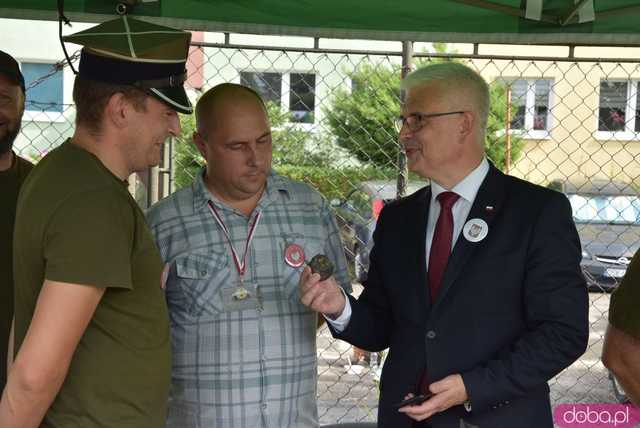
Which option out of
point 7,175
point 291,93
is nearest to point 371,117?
point 291,93

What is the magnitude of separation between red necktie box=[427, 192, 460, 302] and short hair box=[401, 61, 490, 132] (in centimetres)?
24

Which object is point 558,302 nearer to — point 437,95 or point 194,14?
point 437,95

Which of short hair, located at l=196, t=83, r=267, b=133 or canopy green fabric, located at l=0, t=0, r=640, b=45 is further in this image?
canopy green fabric, located at l=0, t=0, r=640, b=45

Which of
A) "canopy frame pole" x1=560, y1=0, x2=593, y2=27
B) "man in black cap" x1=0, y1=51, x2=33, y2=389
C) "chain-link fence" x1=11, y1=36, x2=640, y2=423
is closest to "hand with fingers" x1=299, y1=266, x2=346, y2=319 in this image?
"man in black cap" x1=0, y1=51, x2=33, y2=389

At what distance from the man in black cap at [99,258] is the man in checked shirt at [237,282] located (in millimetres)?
455

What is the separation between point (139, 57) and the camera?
1.93 meters

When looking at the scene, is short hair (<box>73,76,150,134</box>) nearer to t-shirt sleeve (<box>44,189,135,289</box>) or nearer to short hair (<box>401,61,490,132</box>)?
t-shirt sleeve (<box>44,189,135,289</box>)

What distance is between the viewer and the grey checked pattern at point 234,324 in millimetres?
2477

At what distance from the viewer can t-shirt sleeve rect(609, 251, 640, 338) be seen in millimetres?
1231

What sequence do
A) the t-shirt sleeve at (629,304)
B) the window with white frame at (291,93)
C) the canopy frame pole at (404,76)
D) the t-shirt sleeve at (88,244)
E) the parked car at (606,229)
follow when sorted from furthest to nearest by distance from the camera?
1. the window with white frame at (291,93)
2. the parked car at (606,229)
3. the canopy frame pole at (404,76)
4. the t-shirt sleeve at (88,244)
5. the t-shirt sleeve at (629,304)

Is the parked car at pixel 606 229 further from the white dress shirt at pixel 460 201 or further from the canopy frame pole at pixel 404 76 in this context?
the white dress shirt at pixel 460 201

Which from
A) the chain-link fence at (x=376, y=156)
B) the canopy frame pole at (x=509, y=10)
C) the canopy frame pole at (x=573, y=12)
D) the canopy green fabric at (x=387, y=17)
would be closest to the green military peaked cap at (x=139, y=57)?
the canopy green fabric at (x=387, y=17)

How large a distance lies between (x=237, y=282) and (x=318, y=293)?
0.33m

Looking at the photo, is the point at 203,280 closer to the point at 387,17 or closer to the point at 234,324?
the point at 234,324
